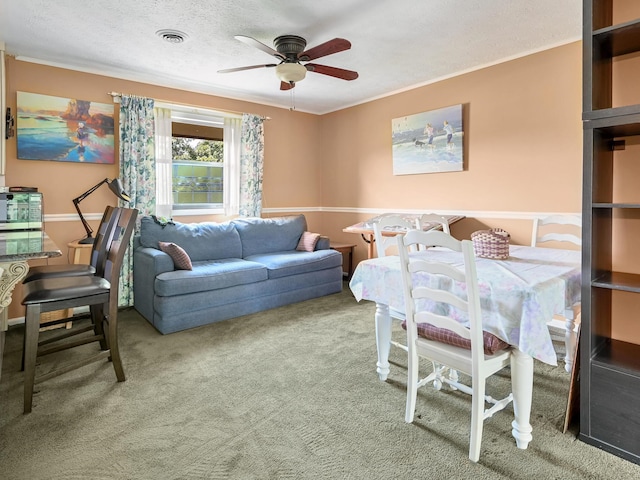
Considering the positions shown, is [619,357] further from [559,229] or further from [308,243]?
[308,243]

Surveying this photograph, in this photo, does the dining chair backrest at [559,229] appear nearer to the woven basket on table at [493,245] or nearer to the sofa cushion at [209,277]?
the woven basket on table at [493,245]

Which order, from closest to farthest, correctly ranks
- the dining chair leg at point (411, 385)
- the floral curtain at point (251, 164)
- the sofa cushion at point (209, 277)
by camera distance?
the dining chair leg at point (411, 385)
the sofa cushion at point (209, 277)
the floral curtain at point (251, 164)

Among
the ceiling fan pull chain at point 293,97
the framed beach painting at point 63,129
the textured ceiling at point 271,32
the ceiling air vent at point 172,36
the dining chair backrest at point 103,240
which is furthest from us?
the ceiling fan pull chain at point 293,97

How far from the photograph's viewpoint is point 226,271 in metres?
3.65

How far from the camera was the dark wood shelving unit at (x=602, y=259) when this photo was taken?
167 cm

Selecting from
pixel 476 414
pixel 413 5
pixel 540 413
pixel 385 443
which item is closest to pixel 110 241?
pixel 385 443

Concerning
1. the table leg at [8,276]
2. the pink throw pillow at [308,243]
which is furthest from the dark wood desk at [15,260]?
the pink throw pillow at [308,243]

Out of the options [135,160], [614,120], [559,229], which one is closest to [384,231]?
[559,229]

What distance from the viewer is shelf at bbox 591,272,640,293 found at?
5.52 feet

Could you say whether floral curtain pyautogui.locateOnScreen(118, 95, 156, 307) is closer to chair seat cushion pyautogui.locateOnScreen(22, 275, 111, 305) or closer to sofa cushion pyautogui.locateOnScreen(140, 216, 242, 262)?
sofa cushion pyautogui.locateOnScreen(140, 216, 242, 262)

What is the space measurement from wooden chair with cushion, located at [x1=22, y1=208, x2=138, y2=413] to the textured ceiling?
151cm

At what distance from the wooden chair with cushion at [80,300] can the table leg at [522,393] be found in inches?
88.9

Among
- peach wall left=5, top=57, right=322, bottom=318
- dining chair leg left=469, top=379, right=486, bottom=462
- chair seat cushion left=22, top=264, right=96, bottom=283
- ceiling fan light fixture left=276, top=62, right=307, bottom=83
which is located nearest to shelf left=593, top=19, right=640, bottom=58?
dining chair leg left=469, top=379, right=486, bottom=462

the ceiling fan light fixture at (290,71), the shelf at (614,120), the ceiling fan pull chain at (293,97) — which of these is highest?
the ceiling fan pull chain at (293,97)
